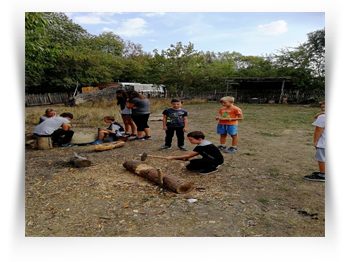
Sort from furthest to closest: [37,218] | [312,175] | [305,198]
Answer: [312,175] → [305,198] → [37,218]

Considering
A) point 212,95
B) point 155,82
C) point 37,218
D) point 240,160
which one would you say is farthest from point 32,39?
point 212,95

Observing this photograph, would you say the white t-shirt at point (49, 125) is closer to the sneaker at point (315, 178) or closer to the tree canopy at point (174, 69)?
the sneaker at point (315, 178)

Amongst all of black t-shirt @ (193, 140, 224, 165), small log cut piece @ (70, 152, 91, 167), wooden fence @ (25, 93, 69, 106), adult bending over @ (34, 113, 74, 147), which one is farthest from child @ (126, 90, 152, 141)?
wooden fence @ (25, 93, 69, 106)

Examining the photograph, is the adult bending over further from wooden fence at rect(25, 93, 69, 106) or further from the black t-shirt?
wooden fence at rect(25, 93, 69, 106)

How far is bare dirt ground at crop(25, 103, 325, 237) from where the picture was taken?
8.69 feet

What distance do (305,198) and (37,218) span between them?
12.0ft

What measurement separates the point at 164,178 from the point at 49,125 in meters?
4.16

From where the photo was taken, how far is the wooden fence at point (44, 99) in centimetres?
2180

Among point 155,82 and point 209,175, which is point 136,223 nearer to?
point 209,175

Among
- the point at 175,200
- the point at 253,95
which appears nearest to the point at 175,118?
the point at 175,200

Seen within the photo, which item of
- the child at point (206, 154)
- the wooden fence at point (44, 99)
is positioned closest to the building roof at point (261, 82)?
the wooden fence at point (44, 99)

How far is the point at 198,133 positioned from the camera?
4.37 metres

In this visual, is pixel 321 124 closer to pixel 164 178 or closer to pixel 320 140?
pixel 320 140

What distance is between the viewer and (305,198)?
11.1ft
